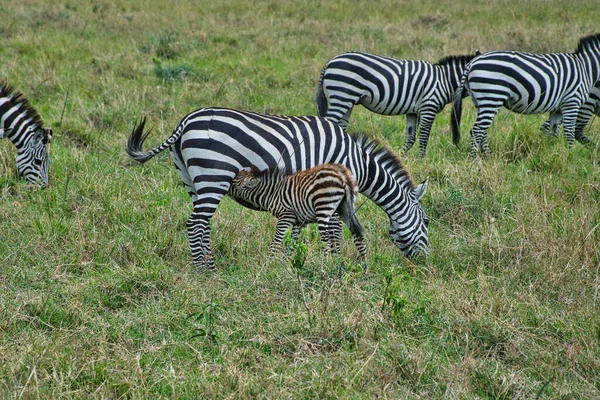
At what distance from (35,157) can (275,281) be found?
12.9ft

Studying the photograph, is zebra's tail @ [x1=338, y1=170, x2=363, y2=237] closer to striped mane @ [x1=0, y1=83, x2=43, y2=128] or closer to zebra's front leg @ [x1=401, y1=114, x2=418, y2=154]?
zebra's front leg @ [x1=401, y1=114, x2=418, y2=154]

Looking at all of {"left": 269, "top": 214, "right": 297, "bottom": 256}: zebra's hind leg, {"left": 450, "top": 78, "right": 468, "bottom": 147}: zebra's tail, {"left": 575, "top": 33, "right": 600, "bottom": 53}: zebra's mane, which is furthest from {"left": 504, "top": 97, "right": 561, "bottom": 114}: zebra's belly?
{"left": 269, "top": 214, "right": 297, "bottom": 256}: zebra's hind leg

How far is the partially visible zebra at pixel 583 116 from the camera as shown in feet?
33.9

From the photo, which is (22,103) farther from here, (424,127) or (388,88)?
(424,127)

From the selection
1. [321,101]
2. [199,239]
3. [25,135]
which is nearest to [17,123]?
[25,135]

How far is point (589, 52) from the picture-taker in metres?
10.2

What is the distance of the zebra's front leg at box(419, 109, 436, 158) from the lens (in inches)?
381

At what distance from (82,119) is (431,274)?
6.05 meters

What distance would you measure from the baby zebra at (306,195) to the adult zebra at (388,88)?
349 cm

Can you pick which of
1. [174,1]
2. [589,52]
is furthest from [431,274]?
[174,1]

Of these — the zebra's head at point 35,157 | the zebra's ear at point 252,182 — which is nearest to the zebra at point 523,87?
the zebra's ear at point 252,182

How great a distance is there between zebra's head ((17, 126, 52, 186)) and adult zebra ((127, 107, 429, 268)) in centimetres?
201

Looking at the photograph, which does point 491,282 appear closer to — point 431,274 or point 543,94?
point 431,274

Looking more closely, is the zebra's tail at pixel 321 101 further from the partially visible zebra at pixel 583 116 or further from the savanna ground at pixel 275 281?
the partially visible zebra at pixel 583 116
